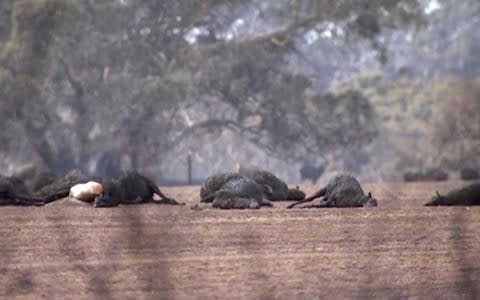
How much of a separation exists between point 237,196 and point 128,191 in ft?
6.23

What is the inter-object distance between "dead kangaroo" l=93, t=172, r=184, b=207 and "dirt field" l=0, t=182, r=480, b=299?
29.7 inches

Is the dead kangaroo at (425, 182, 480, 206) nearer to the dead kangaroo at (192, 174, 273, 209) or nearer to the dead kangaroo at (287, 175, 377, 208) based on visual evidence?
the dead kangaroo at (287, 175, 377, 208)

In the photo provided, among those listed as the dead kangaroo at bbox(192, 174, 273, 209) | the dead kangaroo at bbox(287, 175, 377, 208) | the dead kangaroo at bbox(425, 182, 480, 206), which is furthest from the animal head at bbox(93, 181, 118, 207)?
the dead kangaroo at bbox(425, 182, 480, 206)

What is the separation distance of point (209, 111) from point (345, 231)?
127 feet

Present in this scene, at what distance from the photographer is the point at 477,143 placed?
61.3 m

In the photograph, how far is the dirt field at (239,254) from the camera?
1274cm

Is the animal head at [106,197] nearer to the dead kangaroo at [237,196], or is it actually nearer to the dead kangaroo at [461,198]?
the dead kangaroo at [237,196]

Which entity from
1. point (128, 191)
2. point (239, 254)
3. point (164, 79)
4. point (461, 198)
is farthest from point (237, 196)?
point (164, 79)

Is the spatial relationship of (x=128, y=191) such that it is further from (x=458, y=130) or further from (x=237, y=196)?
(x=458, y=130)

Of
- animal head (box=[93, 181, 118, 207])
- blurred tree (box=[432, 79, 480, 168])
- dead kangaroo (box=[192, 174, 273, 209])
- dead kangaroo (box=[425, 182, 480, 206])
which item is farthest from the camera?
blurred tree (box=[432, 79, 480, 168])

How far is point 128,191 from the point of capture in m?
22.5

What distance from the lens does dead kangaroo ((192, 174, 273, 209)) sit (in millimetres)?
21344

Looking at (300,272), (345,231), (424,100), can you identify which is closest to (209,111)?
(424,100)

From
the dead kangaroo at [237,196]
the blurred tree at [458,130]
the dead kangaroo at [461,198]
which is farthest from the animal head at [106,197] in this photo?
the blurred tree at [458,130]
